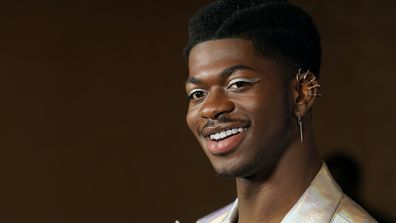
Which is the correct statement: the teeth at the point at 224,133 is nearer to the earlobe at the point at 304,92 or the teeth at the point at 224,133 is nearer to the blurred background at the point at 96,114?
the earlobe at the point at 304,92

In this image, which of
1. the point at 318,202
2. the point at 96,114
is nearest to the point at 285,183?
the point at 318,202

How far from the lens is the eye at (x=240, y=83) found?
1794 millimetres

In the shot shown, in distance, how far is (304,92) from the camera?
1.86 meters

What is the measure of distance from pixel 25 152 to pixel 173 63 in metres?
0.71

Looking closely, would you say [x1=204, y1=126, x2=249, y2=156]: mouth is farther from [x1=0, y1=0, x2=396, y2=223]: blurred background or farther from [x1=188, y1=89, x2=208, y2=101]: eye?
[x1=0, y1=0, x2=396, y2=223]: blurred background

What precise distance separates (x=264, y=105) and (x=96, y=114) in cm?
157

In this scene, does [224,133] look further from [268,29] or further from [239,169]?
[268,29]

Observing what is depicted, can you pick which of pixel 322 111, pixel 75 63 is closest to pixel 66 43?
pixel 75 63

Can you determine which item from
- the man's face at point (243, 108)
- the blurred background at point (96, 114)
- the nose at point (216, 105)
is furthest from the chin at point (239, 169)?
the blurred background at point (96, 114)

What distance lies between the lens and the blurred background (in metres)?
3.21

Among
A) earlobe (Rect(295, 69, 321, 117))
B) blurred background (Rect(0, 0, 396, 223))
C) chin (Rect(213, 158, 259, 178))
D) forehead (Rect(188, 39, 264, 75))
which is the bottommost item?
blurred background (Rect(0, 0, 396, 223))

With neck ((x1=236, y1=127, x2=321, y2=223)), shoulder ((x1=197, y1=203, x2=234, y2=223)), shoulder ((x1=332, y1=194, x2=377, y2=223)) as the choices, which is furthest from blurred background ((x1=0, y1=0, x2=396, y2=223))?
shoulder ((x1=332, y1=194, x2=377, y2=223))

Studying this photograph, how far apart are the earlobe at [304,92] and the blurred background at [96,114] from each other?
136 cm

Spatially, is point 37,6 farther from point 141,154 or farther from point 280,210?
point 280,210
